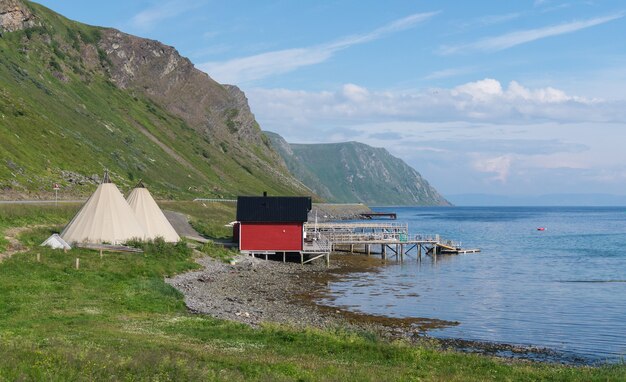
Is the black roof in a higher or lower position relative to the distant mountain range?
lower

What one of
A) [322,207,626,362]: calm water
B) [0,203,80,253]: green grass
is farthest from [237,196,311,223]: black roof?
[0,203,80,253]: green grass

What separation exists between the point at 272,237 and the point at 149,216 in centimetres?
1298

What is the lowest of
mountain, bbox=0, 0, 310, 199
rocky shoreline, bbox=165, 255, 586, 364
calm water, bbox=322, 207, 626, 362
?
calm water, bbox=322, 207, 626, 362

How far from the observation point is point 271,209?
64.8 meters

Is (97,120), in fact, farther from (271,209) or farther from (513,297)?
(513,297)

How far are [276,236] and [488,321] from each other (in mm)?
31287

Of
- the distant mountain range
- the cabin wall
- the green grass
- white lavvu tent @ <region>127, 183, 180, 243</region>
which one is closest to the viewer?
the green grass

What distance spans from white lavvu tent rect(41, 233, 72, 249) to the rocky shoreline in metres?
8.65

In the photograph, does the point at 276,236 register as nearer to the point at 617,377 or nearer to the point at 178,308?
the point at 178,308

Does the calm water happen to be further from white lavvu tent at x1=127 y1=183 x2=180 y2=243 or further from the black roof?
white lavvu tent at x1=127 y1=183 x2=180 y2=243

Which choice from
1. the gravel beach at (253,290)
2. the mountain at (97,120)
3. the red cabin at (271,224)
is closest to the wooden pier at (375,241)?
the red cabin at (271,224)

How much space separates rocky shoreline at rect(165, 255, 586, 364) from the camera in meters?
29.5

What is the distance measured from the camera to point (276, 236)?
6506cm

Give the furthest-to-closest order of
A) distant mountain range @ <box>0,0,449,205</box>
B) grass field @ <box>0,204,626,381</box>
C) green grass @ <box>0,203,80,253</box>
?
distant mountain range @ <box>0,0,449,205</box>, green grass @ <box>0,203,80,253</box>, grass field @ <box>0,204,626,381</box>
